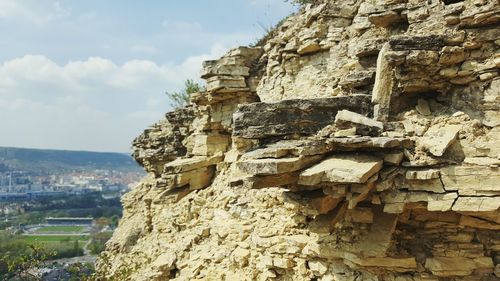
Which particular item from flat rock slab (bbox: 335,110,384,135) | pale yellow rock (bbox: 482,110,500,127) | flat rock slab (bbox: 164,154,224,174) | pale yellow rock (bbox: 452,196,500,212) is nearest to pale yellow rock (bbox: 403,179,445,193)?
pale yellow rock (bbox: 452,196,500,212)

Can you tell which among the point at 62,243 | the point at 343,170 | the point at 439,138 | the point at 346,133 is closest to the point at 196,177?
the point at 346,133

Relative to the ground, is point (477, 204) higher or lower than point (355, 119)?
lower

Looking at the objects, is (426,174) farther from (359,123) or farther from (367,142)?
(359,123)

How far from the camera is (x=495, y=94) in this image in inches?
291

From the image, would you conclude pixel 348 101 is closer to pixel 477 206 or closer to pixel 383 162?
pixel 383 162

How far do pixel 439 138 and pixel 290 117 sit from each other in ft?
9.21

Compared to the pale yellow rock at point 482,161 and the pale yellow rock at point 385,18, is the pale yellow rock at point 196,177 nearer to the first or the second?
the pale yellow rock at point 385,18

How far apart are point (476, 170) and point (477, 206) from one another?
24.0 inches

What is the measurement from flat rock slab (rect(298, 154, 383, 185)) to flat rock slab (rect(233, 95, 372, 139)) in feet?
3.38

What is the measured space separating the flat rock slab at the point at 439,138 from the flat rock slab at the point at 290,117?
160cm

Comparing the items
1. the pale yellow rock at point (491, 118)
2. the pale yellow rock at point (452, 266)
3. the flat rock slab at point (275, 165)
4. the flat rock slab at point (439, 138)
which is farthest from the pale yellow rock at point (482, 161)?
the flat rock slab at point (275, 165)

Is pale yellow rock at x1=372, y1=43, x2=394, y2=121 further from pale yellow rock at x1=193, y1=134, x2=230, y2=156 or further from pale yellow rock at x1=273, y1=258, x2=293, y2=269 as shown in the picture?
pale yellow rock at x1=193, y1=134, x2=230, y2=156

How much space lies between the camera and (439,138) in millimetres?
7145

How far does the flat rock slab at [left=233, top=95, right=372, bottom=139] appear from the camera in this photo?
7.94 metres
